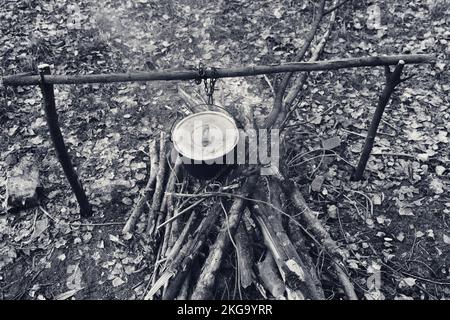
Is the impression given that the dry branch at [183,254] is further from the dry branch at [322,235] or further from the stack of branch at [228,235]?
the dry branch at [322,235]

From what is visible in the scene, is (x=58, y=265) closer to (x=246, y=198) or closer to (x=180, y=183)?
(x=180, y=183)

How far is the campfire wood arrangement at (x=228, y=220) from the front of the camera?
3984 mm

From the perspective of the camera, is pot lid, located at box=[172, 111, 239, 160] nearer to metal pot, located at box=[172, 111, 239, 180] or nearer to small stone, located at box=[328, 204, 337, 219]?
metal pot, located at box=[172, 111, 239, 180]

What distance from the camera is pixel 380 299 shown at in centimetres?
409

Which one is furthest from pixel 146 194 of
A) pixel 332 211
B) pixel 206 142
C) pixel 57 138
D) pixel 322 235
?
pixel 332 211

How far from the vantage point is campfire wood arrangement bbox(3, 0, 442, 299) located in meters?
3.98

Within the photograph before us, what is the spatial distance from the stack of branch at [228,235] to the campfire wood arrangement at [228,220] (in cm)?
1

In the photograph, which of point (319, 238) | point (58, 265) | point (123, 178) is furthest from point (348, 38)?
point (58, 265)

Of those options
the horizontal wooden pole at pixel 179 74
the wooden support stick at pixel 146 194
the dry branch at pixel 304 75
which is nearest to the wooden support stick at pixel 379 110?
the horizontal wooden pole at pixel 179 74

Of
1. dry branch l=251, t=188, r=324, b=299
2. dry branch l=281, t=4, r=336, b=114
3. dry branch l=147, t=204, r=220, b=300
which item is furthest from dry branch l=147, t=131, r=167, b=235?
dry branch l=281, t=4, r=336, b=114

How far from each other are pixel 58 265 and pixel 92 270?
1.50 feet

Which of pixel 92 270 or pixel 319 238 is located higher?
pixel 319 238

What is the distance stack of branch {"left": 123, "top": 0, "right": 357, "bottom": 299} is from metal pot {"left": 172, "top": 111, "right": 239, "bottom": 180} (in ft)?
0.93
